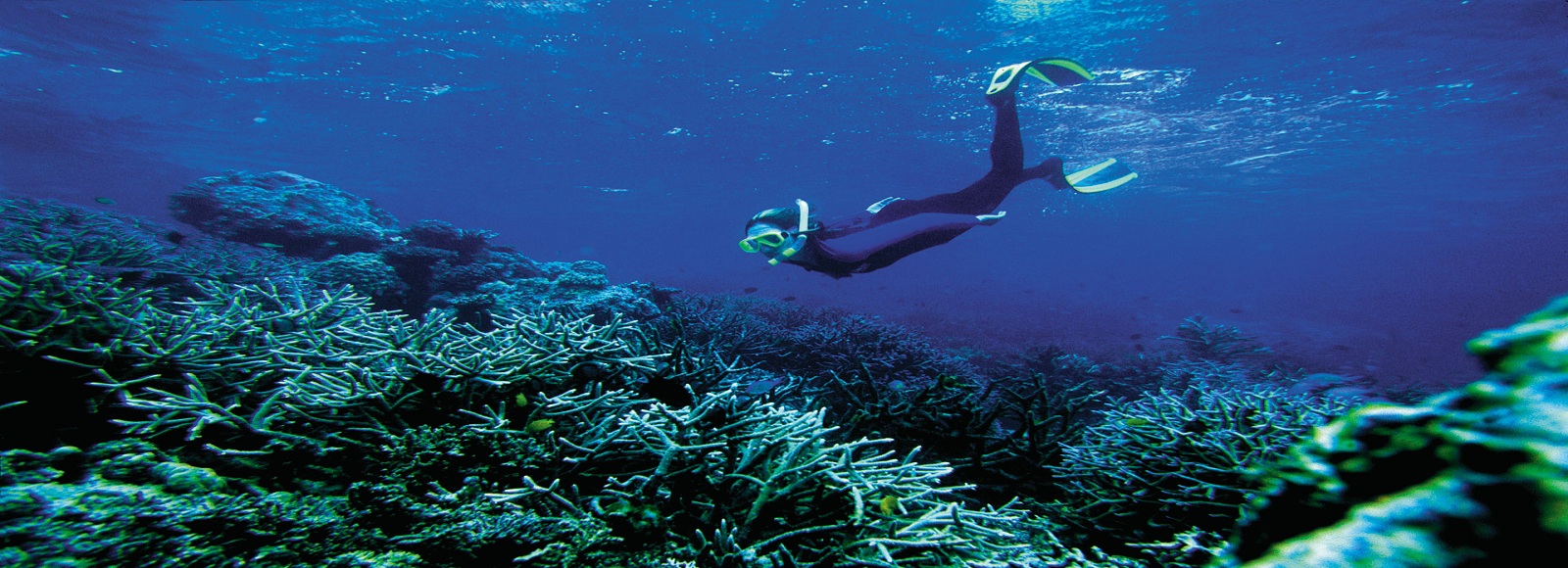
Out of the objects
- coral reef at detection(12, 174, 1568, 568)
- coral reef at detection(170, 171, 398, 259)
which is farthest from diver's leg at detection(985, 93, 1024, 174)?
coral reef at detection(170, 171, 398, 259)

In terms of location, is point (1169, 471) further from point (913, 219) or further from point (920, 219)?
point (913, 219)

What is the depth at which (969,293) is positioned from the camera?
94.6 feet

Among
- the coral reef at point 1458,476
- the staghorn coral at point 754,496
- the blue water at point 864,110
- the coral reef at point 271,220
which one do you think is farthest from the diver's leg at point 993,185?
the coral reef at point 271,220

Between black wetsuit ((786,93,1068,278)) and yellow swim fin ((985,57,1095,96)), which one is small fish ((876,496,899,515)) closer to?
black wetsuit ((786,93,1068,278))

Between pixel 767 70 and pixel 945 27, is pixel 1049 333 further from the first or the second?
pixel 767 70

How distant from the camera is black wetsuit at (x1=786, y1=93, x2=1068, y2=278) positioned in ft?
18.7

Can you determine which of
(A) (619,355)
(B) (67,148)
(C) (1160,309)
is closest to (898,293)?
(C) (1160,309)

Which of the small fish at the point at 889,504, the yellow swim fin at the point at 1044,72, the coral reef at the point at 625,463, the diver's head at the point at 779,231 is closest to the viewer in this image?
the coral reef at the point at 625,463

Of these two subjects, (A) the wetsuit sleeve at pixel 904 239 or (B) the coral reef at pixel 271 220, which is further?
(B) the coral reef at pixel 271 220

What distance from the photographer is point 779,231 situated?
5.14 meters

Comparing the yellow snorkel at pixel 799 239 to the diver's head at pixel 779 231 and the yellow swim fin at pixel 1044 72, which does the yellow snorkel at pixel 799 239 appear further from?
the yellow swim fin at pixel 1044 72

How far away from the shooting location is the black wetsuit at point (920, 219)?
18.7 ft

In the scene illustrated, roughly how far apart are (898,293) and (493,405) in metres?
25.7

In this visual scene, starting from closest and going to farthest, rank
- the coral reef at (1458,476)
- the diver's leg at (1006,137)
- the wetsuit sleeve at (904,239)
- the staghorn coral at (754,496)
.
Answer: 1. the coral reef at (1458,476)
2. the staghorn coral at (754,496)
3. the wetsuit sleeve at (904,239)
4. the diver's leg at (1006,137)
